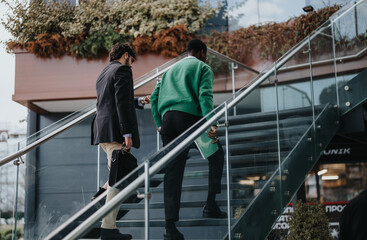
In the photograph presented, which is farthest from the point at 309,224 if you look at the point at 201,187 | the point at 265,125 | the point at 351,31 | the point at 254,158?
the point at 201,187

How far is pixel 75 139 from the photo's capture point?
521cm

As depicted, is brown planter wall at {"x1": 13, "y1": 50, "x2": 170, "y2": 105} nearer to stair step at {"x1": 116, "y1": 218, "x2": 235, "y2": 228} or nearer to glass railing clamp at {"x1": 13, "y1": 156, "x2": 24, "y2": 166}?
glass railing clamp at {"x1": 13, "y1": 156, "x2": 24, "y2": 166}

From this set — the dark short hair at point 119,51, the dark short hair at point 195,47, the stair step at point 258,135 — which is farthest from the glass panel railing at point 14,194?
the stair step at point 258,135

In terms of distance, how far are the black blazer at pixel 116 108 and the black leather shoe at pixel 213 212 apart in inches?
30.0

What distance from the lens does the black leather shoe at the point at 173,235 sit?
329 cm

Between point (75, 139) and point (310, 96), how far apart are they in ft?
9.43

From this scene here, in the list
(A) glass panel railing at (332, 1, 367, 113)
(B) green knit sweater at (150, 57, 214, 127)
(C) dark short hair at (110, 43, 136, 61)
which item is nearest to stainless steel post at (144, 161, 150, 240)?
(B) green knit sweater at (150, 57, 214, 127)

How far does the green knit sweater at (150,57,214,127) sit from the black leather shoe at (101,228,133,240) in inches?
46.3

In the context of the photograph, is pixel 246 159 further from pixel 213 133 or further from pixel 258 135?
pixel 258 135

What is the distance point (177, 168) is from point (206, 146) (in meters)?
0.42

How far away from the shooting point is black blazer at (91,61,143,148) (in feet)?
12.6

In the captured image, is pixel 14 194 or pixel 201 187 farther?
pixel 14 194

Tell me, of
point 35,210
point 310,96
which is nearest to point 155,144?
point 35,210

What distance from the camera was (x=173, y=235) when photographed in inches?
131
